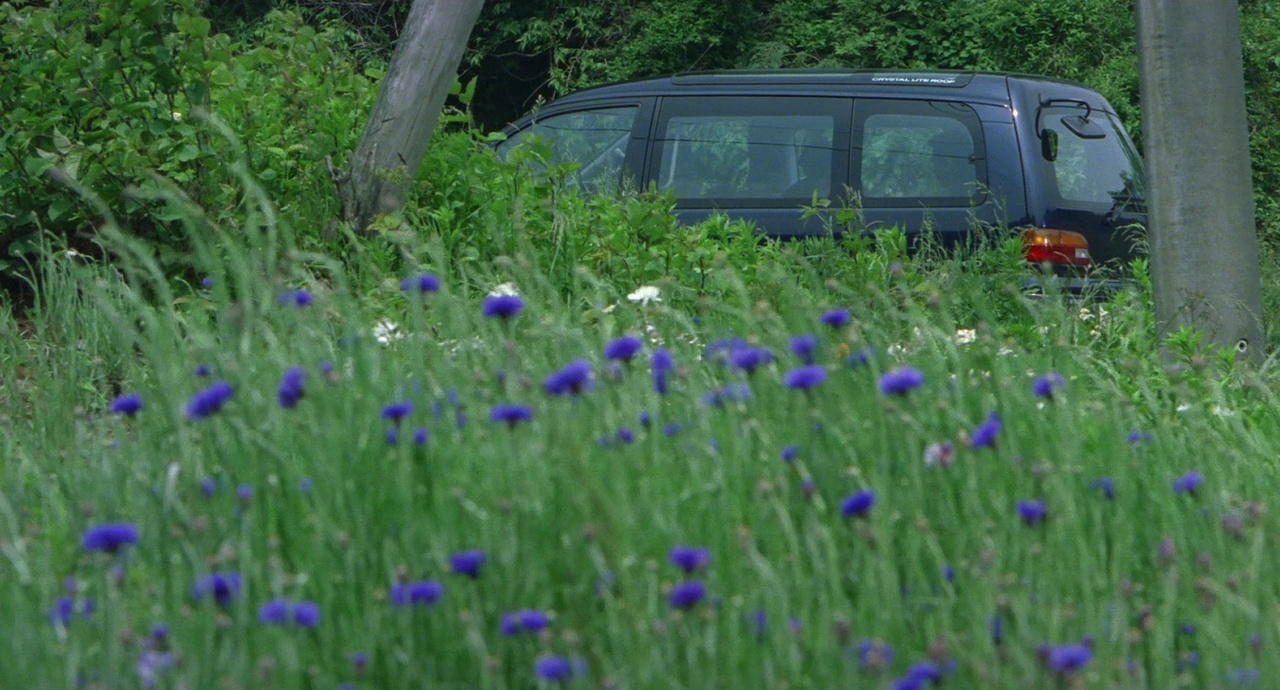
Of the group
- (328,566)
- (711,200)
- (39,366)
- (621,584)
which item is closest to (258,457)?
(328,566)

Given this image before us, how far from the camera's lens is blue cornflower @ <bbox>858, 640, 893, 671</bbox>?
1.81 meters

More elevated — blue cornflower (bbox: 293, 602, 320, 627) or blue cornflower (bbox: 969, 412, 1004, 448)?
blue cornflower (bbox: 969, 412, 1004, 448)

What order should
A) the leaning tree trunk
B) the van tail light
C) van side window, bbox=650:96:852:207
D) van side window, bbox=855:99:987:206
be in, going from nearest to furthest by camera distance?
1. the leaning tree trunk
2. the van tail light
3. van side window, bbox=855:99:987:206
4. van side window, bbox=650:96:852:207

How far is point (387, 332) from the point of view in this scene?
3.73m

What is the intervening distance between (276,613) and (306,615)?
0.05m

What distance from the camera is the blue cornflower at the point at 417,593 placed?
204 cm

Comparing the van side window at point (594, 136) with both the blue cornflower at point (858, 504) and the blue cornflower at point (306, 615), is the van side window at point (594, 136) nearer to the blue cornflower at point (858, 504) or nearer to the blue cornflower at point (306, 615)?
the blue cornflower at point (858, 504)

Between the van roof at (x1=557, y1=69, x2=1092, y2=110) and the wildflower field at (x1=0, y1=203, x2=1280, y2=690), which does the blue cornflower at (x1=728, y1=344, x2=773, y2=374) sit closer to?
the wildflower field at (x1=0, y1=203, x2=1280, y2=690)

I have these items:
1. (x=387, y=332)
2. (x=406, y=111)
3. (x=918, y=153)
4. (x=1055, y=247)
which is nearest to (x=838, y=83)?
(x=918, y=153)

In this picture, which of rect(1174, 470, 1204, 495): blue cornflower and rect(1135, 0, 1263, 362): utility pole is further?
rect(1135, 0, 1263, 362): utility pole

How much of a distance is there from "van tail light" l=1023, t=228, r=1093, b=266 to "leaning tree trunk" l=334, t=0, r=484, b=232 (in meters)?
2.82

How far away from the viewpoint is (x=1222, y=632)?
7.11 feet

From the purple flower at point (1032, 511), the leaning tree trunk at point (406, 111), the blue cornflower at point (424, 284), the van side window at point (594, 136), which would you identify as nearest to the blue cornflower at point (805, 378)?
the purple flower at point (1032, 511)

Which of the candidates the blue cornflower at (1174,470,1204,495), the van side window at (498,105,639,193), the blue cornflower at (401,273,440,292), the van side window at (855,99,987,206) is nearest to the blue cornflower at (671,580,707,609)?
the blue cornflower at (1174,470,1204,495)
